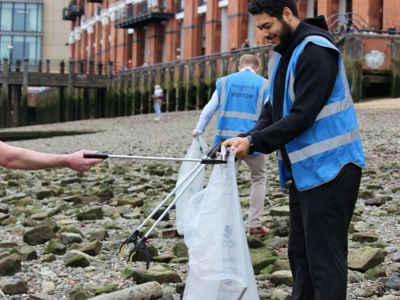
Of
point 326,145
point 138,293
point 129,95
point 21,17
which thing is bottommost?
point 138,293

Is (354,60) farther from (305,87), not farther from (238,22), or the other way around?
(305,87)

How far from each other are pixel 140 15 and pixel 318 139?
1871 inches

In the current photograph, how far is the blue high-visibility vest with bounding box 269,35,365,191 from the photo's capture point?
3893mm

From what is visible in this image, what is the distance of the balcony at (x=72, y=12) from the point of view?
7319cm

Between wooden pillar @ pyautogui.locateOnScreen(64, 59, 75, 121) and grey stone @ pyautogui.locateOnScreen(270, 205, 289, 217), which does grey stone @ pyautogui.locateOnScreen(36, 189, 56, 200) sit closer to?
grey stone @ pyautogui.locateOnScreen(270, 205, 289, 217)

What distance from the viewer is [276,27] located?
4039 millimetres

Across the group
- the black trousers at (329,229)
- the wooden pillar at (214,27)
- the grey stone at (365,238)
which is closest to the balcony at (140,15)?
the wooden pillar at (214,27)

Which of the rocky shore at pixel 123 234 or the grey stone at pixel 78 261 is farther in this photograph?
the grey stone at pixel 78 261

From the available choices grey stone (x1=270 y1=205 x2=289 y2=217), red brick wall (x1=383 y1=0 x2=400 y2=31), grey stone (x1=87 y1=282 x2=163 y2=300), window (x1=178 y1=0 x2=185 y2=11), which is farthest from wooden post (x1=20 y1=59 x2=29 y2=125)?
grey stone (x1=87 y1=282 x2=163 y2=300)

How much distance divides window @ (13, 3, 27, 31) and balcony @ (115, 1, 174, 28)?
2151cm

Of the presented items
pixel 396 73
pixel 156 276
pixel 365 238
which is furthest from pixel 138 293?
pixel 396 73

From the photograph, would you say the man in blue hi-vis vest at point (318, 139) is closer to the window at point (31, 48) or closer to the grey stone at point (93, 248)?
the grey stone at point (93, 248)

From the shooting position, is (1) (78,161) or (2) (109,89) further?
(2) (109,89)

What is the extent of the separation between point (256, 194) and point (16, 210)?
146 inches
